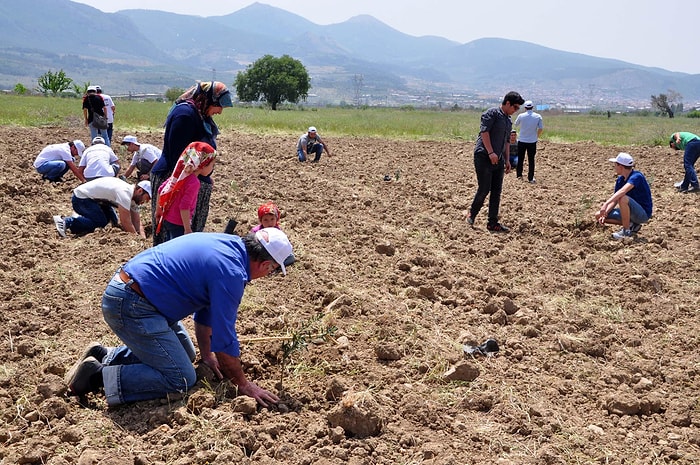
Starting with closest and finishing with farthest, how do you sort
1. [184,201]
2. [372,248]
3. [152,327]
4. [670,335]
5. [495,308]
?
[152,327], [184,201], [670,335], [495,308], [372,248]

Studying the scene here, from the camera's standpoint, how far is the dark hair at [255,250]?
3441 millimetres

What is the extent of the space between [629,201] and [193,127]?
Result: 5.36 m

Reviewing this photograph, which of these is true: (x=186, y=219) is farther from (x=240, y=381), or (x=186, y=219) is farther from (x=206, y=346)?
(x=240, y=381)

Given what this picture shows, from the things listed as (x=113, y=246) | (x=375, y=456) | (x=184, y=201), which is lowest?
(x=375, y=456)

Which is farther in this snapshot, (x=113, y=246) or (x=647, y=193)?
(x=647, y=193)

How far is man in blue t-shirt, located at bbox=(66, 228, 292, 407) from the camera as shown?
3406 mm

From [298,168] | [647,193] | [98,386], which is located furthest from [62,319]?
[298,168]

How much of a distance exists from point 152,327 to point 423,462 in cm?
166

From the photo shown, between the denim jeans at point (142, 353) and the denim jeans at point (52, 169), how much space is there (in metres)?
6.56

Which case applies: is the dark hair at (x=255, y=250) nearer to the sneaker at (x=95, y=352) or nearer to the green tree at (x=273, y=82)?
the sneaker at (x=95, y=352)

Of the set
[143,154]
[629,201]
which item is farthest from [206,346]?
[143,154]

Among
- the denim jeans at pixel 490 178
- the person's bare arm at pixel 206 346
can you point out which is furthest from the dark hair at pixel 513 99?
the person's bare arm at pixel 206 346

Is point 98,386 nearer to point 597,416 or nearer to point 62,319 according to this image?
point 62,319

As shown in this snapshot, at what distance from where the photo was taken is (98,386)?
12.5 ft
